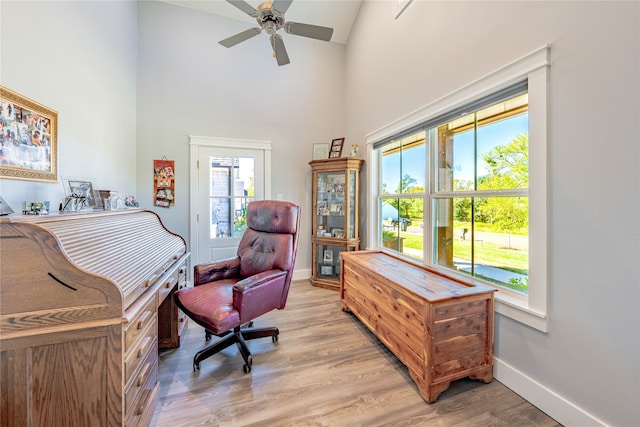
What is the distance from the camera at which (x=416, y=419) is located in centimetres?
141

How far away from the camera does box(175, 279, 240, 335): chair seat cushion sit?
1656 mm

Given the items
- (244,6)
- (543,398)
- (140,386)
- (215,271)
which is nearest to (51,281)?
(140,386)

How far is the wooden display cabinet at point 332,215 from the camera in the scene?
11.4 ft

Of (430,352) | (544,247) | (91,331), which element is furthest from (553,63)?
(91,331)

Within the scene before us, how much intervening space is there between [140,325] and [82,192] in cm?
147

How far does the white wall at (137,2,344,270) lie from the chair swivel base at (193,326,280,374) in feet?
5.86

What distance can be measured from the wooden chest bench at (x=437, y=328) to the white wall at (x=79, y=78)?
2562 mm

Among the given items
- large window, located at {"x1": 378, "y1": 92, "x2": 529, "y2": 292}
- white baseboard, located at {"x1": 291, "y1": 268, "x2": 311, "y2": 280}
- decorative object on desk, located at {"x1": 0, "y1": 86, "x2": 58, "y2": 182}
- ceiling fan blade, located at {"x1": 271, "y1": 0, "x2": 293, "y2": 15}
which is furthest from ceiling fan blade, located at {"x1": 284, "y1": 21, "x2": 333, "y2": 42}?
white baseboard, located at {"x1": 291, "y1": 268, "x2": 311, "y2": 280}

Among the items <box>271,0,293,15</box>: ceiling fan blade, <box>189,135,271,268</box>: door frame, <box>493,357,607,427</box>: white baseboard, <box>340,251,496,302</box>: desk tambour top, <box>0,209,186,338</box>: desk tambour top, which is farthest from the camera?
<box>189,135,271,268</box>: door frame

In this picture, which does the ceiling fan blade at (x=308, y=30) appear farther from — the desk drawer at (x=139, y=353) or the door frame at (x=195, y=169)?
the desk drawer at (x=139, y=353)

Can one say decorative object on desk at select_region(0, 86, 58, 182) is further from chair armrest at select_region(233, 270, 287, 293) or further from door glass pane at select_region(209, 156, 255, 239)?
door glass pane at select_region(209, 156, 255, 239)

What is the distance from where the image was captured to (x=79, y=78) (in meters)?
2.10

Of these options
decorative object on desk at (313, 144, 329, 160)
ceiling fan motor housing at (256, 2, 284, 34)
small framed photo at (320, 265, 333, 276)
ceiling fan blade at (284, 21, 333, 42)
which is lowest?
small framed photo at (320, 265, 333, 276)

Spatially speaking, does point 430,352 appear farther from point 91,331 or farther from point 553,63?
point 553,63
